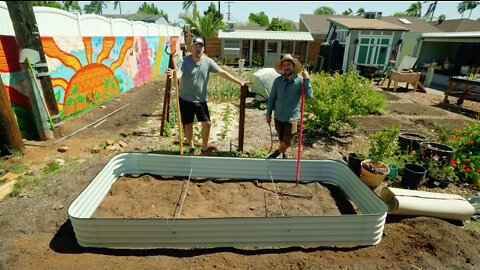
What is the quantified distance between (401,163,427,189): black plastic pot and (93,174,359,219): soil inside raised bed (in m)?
1.16

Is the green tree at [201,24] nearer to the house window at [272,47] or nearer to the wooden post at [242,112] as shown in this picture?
the house window at [272,47]

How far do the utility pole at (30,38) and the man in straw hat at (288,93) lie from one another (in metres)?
4.28

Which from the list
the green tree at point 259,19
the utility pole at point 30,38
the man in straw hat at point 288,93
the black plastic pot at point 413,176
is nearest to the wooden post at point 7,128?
the utility pole at point 30,38

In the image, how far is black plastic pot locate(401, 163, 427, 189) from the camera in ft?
13.4

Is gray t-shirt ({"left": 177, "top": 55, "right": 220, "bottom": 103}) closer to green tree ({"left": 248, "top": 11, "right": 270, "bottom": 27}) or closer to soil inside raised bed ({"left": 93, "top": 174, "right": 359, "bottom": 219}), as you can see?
soil inside raised bed ({"left": 93, "top": 174, "right": 359, "bottom": 219})

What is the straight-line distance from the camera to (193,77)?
13.8 feet

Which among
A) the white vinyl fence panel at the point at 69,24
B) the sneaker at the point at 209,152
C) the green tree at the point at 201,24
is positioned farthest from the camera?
the green tree at the point at 201,24

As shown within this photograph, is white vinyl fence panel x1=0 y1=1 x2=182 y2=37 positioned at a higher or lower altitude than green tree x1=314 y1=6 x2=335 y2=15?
lower

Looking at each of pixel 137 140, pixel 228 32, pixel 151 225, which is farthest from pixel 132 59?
pixel 228 32

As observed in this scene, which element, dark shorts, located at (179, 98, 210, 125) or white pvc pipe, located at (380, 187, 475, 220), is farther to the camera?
dark shorts, located at (179, 98, 210, 125)

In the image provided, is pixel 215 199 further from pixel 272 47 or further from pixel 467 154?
pixel 272 47

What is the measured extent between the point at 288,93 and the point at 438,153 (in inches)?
110

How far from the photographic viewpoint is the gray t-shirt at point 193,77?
13.7 ft

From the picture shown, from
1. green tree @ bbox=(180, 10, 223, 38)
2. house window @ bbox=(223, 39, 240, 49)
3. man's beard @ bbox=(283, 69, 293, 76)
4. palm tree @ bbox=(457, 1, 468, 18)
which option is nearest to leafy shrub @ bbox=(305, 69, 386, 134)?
man's beard @ bbox=(283, 69, 293, 76)
